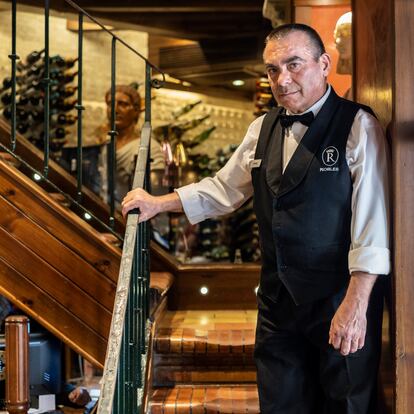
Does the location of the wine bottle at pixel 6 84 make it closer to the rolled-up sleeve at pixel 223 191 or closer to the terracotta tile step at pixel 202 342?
the terracotta tile step at pixel 202 342

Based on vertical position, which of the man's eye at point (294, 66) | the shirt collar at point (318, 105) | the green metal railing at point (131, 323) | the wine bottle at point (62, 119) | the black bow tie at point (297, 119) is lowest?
the green metal railing at point (131, 323)

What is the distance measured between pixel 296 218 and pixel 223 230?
4.69 meters

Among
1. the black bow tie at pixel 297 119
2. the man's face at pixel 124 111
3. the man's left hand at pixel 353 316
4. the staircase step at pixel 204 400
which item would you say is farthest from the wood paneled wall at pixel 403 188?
the man's face at pixel 124 111

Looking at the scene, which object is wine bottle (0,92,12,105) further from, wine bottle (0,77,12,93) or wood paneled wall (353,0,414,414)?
wood paneled wall (353,0,414,414)

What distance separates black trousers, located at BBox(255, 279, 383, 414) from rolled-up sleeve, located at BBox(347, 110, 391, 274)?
0.56ft

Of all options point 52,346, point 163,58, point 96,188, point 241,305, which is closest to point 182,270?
point 241,305

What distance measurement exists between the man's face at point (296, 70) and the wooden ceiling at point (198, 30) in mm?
4608

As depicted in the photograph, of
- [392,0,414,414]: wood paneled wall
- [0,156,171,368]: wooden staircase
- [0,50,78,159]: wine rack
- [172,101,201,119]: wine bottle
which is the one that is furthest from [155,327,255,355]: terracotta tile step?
[172,101,201,119]: wine bottle

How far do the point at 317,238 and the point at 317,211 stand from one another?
75mm

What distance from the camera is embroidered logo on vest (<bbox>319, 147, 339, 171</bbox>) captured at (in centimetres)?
214

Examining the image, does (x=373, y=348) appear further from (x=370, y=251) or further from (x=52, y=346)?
(x=52, y=346)

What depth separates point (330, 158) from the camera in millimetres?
2141

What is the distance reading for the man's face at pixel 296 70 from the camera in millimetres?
2188

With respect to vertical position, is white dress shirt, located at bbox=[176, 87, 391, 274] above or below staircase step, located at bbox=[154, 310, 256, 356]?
above
